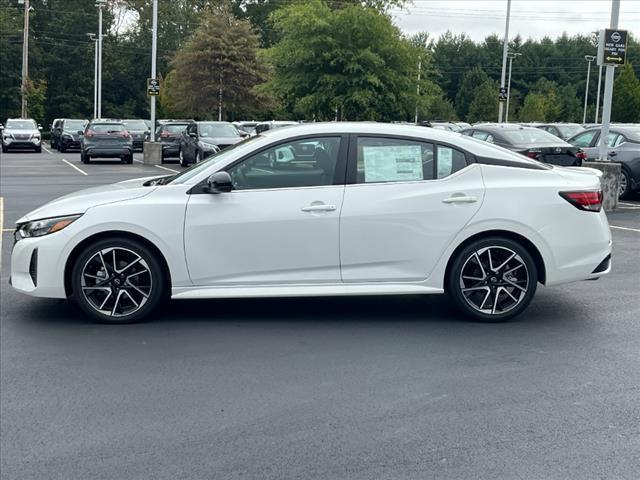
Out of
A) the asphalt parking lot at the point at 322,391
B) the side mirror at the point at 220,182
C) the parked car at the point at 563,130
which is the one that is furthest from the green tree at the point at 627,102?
the side mirror at the point at 220,182

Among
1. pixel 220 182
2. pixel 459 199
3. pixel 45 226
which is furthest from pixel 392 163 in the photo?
pixel 45 226

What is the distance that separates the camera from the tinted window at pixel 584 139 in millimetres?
20656

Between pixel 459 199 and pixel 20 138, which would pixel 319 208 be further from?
pixel 20 138

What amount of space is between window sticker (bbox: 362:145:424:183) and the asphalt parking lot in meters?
1.18

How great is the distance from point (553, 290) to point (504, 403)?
3830mm

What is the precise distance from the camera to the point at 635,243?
12547 mm

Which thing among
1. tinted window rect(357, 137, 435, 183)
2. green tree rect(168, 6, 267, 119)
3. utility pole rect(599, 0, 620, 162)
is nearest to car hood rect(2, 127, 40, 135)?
green tree rect(168, 6, 267, 119)

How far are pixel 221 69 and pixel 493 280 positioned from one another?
150 feet

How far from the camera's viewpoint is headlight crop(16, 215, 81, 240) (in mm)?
7246

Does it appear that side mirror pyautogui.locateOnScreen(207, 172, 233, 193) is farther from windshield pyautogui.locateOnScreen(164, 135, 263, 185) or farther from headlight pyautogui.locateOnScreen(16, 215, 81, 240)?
headlight pyautogui.locateOnScreen(16, 215, 81, 240)

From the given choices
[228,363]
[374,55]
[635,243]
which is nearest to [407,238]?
[228,363]

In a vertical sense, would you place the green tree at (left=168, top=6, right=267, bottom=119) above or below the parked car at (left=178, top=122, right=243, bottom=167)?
above

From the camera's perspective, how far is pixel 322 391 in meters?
5.59

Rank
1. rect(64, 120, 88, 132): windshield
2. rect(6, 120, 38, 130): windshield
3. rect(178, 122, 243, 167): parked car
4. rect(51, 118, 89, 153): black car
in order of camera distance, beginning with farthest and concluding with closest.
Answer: rect(64, 120, 88, 132): windshield → rect(51, 118, 89, 153): black car → rect(6, 120, 38, 130): windshield → rect(178, 122, 243, 167): parked car
